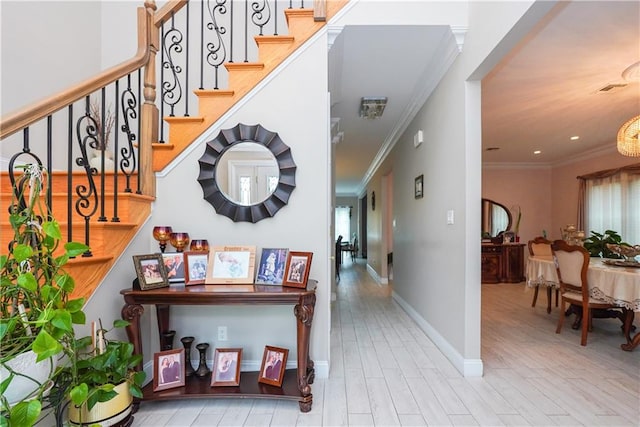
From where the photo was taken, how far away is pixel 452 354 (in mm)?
2479

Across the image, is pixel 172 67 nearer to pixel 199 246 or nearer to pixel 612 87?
pixel 199 246

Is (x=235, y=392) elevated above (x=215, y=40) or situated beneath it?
situated beneath

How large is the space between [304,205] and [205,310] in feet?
3.53

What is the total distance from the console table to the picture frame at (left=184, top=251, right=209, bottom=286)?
4.2 inches

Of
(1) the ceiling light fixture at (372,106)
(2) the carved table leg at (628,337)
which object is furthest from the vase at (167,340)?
(2) the carved table leg at (628,337)

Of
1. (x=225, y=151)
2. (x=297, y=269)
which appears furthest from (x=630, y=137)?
(x=225, y=151)

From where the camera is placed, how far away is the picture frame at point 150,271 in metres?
1.87

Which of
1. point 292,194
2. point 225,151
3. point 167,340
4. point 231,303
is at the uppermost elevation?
point 225,151

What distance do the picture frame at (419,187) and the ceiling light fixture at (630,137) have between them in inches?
86.5

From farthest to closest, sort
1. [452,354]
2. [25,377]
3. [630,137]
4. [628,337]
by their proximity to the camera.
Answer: [630,137] < [628,337] < [452,354] < [25,377]

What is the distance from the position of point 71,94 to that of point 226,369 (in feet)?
5.93

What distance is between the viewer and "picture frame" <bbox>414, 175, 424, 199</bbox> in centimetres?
332

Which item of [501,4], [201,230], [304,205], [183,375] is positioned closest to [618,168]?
[501,4]

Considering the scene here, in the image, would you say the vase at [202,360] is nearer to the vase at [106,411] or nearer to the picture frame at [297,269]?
the vase at [106,411]
